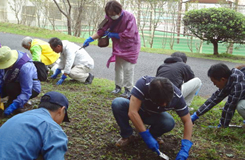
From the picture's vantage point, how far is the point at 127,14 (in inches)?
179

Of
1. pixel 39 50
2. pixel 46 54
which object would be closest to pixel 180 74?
pixel 39 50

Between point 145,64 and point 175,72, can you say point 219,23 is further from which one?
point 175,72

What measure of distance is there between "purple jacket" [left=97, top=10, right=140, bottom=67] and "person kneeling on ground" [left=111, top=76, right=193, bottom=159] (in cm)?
181

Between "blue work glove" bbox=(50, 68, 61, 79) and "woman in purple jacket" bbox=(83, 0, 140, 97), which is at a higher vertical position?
"woman in purple jacket" bbox=(83, 0, 140, 97)

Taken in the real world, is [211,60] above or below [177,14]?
below

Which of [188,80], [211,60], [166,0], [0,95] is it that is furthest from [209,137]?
[166,0]

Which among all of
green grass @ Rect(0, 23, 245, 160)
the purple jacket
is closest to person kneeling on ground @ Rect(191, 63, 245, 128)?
green grass @ Rect(0, 23, 245, 160)

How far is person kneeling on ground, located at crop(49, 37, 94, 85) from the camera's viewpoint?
17.3 ft

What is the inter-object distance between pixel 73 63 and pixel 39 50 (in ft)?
2.26

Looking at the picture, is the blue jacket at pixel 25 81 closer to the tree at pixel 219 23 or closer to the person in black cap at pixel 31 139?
the person in black cap at pixel 31 139

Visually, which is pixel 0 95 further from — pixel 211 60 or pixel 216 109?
pixel 211 60

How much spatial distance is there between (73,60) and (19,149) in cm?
383

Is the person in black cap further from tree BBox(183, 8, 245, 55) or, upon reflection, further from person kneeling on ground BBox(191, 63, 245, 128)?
tree BBox(183, 8, 245, 55)

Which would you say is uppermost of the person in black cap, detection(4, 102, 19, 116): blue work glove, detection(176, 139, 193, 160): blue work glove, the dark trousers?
the person in black cap
